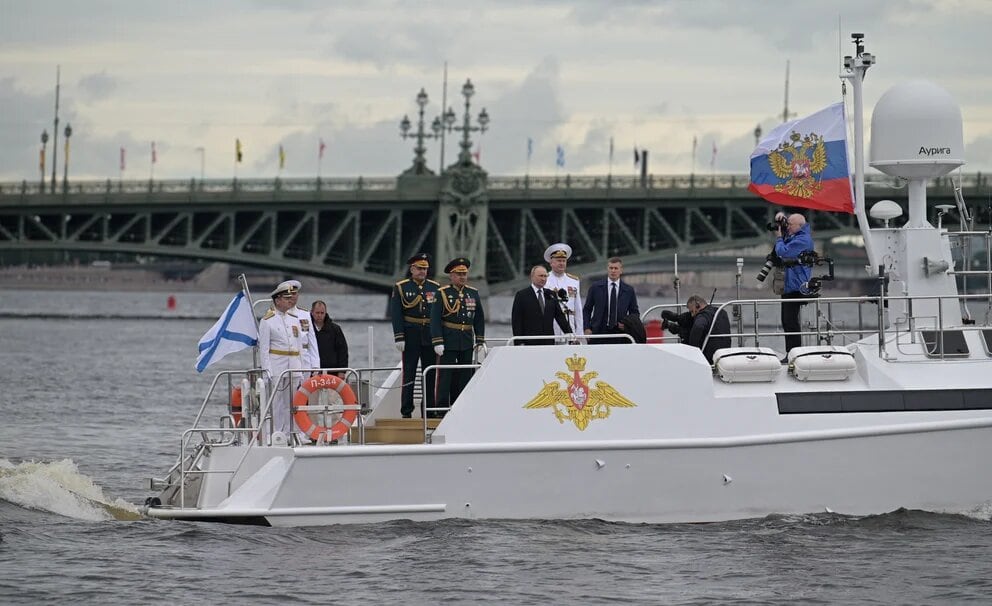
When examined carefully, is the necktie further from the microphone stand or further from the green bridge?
the green bridge

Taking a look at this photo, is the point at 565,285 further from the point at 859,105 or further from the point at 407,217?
the point at 407,217

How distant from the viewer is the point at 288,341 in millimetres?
16203

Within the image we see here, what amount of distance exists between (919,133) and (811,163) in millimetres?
1096

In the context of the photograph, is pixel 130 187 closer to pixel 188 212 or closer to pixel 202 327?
pixel 188 212

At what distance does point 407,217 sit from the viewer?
7581 cm

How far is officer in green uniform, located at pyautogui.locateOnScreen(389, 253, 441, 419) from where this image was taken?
16188 millimetres

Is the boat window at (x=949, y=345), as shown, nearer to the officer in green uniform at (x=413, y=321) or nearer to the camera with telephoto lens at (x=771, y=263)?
the camera with telephoto lens at (x=771, y=263)

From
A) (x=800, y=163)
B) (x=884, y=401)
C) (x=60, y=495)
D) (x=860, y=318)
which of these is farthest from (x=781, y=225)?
(x=60, y=495)

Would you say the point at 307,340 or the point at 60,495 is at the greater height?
the point at 307,340

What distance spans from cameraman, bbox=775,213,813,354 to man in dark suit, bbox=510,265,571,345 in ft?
7.24

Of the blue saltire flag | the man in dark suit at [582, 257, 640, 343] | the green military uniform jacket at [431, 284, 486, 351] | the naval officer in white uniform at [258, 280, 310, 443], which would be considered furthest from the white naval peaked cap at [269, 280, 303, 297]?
the man in dark suit at [582, 257, 640, 343]

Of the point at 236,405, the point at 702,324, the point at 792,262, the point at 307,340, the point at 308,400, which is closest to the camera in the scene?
the point at 308,400

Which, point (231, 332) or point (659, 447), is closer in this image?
point (659, 447)

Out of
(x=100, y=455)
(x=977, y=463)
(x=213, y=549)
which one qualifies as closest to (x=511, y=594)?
(x=213, y=549)
